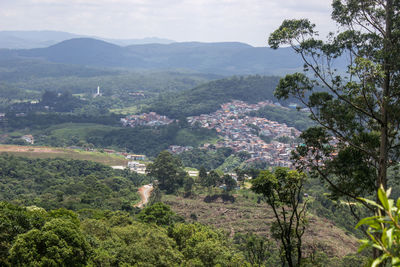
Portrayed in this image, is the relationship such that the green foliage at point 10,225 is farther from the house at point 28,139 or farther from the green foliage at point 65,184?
the house at point 28,139

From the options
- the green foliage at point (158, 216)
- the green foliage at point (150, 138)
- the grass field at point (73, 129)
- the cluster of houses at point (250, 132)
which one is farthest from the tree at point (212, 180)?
the grass field at point (73, 129)

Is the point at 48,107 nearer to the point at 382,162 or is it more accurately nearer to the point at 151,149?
the point at 151,149

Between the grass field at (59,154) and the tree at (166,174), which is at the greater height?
the tree at (166,174)

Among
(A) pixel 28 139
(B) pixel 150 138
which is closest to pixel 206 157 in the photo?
(B) pixel 150 138

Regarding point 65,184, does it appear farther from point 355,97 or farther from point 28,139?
point 28,139

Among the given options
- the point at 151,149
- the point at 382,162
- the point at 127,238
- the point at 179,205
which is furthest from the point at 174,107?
the point at 382,162

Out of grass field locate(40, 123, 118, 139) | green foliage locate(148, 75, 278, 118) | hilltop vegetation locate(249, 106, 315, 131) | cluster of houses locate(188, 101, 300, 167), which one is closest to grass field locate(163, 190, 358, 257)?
A: cluster of houses locate(188, 101, 300, 167)
